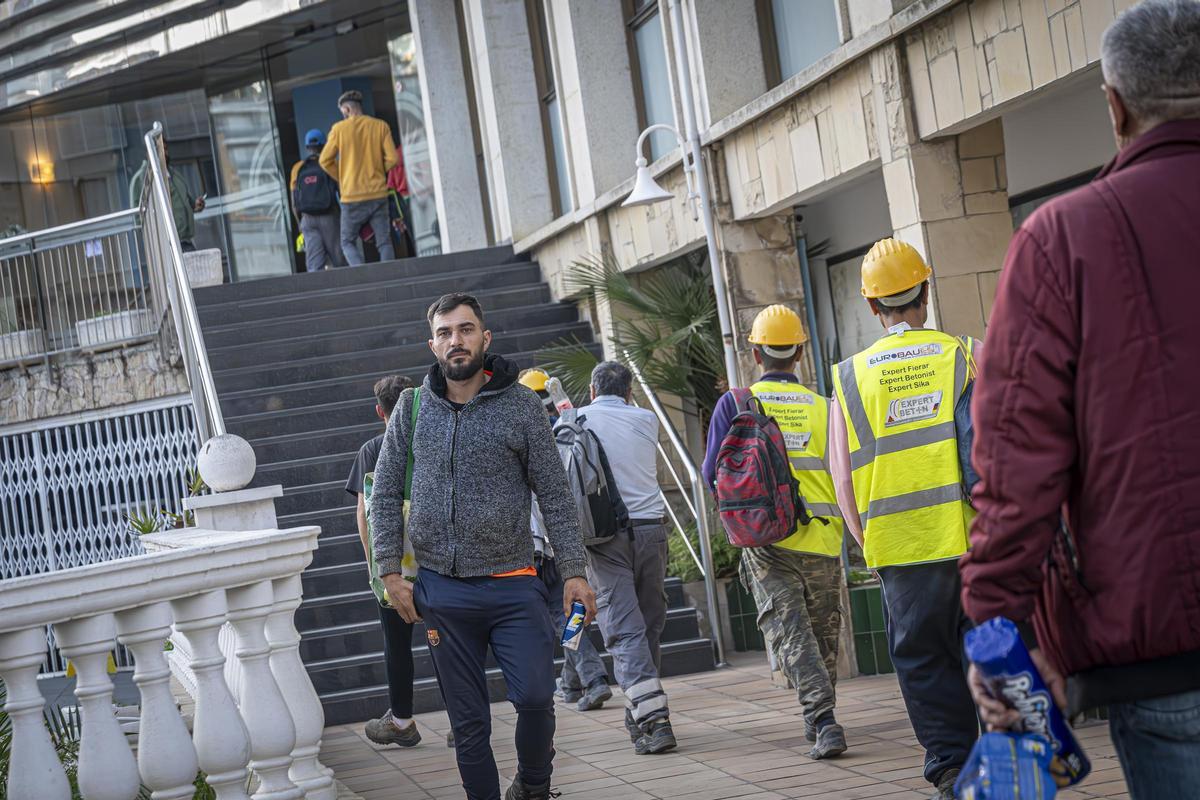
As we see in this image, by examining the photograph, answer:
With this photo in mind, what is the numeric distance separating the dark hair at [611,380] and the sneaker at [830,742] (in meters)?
2.27

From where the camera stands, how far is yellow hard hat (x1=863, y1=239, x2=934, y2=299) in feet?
16.4

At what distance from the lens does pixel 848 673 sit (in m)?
8.75

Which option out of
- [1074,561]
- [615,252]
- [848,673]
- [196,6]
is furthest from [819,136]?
[196,6]

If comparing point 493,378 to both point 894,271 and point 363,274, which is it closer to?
point 894,271

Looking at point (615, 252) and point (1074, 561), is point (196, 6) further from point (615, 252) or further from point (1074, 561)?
point (1074, 561)

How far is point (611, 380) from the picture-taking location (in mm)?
7938

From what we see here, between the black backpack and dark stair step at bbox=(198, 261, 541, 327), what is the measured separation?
2.28m

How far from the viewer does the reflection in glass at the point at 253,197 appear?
69.0 feet

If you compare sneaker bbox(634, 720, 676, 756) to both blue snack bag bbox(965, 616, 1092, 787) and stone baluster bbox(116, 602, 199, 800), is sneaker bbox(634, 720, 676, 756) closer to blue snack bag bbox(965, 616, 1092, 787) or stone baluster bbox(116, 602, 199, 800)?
stone baluster bbox(116, 602, 199, 800)

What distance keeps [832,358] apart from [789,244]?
1996 millimetres

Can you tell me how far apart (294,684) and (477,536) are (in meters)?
0.78

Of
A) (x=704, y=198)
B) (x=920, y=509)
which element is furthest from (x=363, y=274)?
(x=920, y=509)

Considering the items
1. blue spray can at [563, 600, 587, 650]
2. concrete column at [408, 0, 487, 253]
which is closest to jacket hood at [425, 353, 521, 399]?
blue spray can at [563, 600, 587, 650]

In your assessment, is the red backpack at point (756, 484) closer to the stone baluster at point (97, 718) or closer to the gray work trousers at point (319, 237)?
the stone baluster at point (97, 718)
